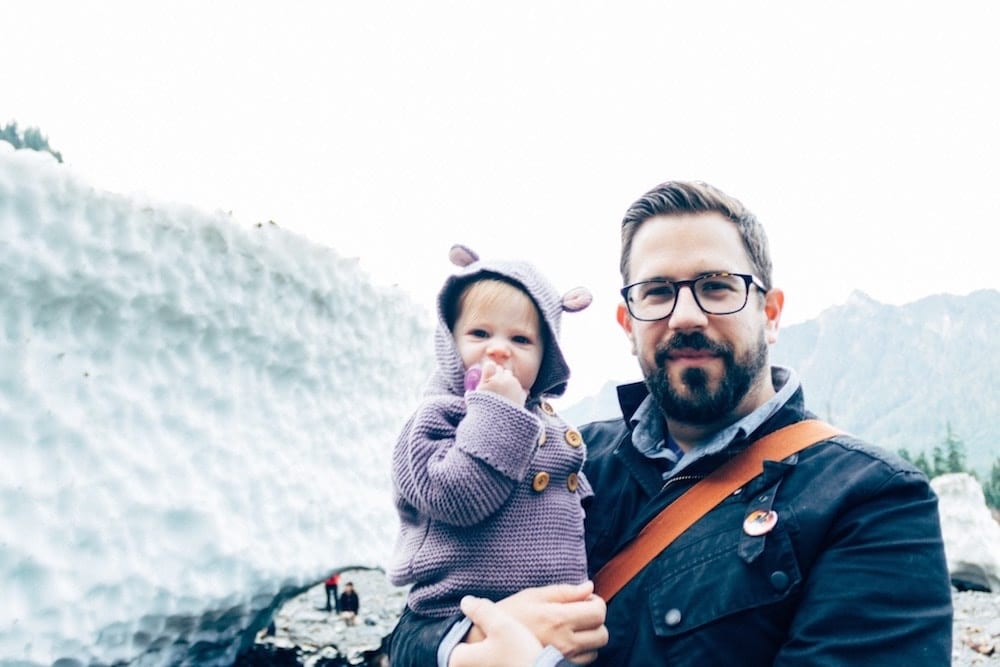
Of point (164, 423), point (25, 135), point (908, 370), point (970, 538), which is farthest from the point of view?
point (908, 370)

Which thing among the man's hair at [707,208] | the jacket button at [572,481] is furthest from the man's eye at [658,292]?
the jacket button at [572,481]

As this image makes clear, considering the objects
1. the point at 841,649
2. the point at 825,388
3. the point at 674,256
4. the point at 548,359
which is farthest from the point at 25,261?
the point at 825,388

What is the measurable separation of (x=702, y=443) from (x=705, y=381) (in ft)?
0.74

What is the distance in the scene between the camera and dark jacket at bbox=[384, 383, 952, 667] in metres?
1.50

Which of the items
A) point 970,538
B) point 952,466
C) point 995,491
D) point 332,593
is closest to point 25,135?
point 332,593

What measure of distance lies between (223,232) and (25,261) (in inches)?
42.8

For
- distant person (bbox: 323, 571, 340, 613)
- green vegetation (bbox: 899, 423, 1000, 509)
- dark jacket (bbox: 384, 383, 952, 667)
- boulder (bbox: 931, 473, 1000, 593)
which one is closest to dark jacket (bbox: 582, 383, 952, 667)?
dark jacket (bbox: 384, 383, 952, 667)

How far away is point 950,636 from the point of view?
1.51 meters

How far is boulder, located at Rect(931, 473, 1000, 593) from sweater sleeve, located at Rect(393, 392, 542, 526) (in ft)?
51.7

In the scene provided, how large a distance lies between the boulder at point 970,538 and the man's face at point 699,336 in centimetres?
1537

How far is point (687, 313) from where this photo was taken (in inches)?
74.7

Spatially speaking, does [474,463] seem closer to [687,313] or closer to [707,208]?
[687,313]

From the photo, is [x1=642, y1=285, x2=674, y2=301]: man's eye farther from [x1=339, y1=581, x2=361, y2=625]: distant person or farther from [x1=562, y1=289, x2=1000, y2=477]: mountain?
[x1=562, y1=289, x2=1000, y2=477]: mountain

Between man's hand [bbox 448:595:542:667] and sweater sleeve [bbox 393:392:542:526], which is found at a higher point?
sweater sleeve [bbox 393:392:542:526]
